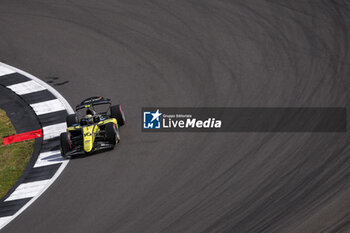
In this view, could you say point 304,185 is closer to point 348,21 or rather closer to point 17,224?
point 17,224

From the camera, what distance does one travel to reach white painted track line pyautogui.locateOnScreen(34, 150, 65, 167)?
1348cm

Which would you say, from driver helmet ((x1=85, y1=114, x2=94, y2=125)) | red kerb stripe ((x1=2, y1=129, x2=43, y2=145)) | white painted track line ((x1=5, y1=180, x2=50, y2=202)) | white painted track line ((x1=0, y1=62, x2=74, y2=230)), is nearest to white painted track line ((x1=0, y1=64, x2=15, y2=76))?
white painted track line ((x1=0, y1=62, x2=74, y2=230))

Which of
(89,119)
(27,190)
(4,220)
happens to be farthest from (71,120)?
(4,220)

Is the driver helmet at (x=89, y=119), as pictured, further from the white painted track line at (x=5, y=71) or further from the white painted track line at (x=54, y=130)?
the white painted track line at (x=5, y=71)

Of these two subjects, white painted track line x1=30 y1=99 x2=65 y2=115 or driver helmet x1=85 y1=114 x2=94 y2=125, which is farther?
white painted track line x1=30 y1=99 x2=65 y2=115

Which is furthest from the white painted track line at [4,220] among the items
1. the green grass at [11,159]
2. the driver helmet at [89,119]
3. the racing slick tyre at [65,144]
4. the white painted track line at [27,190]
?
the driver helmet at [89,119]

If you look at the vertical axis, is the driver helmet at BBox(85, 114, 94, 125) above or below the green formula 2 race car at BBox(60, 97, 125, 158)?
above

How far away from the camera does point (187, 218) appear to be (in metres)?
10.6

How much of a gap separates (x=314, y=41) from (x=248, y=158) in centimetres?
670

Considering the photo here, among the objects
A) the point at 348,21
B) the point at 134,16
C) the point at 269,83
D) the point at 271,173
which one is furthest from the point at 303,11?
the point at 271,173

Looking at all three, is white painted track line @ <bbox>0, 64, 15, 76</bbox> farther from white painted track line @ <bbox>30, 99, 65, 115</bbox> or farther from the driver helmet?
the driver helmet

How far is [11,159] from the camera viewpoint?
13969 millimetres

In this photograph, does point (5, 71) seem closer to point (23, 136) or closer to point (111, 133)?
point (23, 136)

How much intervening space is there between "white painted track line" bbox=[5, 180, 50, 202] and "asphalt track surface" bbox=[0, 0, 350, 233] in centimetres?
39
